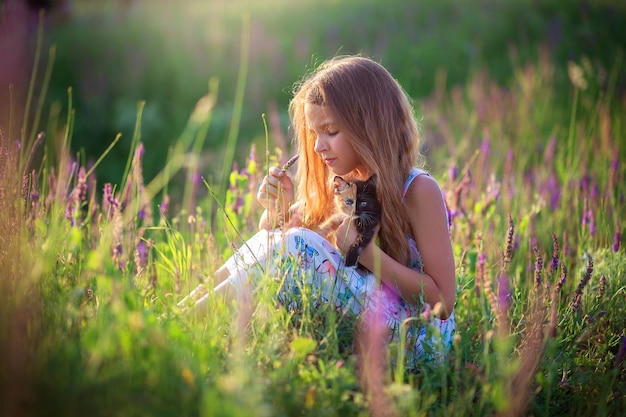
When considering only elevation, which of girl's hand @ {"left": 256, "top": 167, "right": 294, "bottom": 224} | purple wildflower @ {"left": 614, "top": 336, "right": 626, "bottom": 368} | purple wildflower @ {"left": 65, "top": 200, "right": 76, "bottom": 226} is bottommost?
purple wildflower @ {"left": 614, "top": 336, "right": 626, "bottom": 368}

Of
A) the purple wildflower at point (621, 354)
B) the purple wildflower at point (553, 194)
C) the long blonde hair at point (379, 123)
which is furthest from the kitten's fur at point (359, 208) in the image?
the purple wildflower at point (553, 194)

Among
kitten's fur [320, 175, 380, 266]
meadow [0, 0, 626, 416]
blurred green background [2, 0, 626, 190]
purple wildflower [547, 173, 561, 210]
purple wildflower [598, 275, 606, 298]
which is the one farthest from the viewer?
blurred green background [2, 0, 626, 190]

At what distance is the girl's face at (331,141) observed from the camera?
2396 millimetres

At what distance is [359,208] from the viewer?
223 centimetres

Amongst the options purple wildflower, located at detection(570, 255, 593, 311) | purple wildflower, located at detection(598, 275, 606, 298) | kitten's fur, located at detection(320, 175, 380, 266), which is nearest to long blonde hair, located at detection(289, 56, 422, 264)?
kitten's fur, located at detection(320, 175, 380, 266)

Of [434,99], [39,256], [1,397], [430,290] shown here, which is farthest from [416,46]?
[1,397]

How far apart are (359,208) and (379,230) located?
19cm

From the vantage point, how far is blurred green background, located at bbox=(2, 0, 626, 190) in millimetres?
5762

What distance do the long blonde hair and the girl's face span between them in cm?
2

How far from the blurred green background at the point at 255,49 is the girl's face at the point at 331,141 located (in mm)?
2396

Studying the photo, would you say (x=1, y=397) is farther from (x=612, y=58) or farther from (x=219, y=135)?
(x=612, y=58)

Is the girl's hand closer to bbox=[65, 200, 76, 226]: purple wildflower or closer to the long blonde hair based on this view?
the long blonde hair

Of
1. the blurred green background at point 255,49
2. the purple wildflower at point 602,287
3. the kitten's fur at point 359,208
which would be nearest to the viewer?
the kitten's fur at point 359,208

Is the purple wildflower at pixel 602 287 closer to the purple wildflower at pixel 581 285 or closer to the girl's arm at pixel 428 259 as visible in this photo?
the purple wildflower at pixel 581 285
